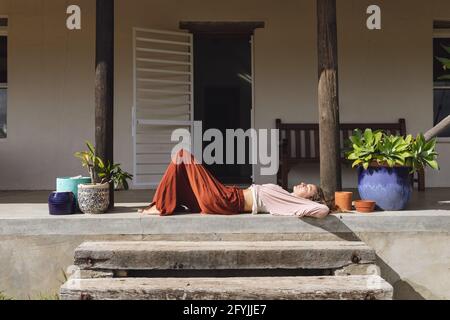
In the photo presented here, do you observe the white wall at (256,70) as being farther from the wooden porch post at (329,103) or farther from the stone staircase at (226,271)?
the stone staircase at (226,271)

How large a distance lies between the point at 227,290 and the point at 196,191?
981mm

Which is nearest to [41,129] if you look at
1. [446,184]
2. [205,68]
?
[205,68]

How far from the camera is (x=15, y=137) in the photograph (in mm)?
6316

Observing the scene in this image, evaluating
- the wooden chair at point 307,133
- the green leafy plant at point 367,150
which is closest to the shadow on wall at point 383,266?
the green leafy plant at point 367,150

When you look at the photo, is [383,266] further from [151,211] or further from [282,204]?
[151,211]

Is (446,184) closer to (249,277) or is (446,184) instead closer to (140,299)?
(249,277)

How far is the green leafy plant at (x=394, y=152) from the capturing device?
4109 millimetres

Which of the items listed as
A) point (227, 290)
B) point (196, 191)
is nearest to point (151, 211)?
point (196, 191)

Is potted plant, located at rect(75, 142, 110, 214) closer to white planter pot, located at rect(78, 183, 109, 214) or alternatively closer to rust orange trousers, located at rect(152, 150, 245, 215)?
white planter pot, located at rect(78, 183, 109, 214)

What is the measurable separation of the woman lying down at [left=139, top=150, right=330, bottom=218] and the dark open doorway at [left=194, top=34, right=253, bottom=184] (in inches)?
113

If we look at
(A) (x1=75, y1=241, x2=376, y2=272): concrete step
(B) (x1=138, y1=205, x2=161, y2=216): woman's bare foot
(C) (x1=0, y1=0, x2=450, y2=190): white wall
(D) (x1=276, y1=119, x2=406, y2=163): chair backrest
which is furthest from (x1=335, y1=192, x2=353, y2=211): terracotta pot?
(C) (x1=0, y1=0, x2=450, y2=190): white wall

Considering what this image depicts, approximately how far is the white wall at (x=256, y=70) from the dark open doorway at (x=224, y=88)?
690mm
